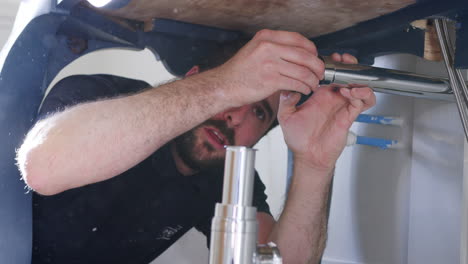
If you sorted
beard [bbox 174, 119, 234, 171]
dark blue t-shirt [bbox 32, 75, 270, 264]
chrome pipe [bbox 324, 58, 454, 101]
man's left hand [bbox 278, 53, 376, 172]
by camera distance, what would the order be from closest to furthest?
chrome pipe [bbox 324, 58, 454, 101] → man's left hand [bbox 278, 53, 376, 172] → dark blue t-shirt [bbox 32, 75, 270, 264] → beard [bbox 174, 119, 234, 171]

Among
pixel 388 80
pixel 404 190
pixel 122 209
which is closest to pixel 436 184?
pixel 404 190

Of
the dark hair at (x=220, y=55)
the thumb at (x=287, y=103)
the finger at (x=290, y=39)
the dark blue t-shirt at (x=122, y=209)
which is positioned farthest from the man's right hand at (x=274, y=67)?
the dark blue t-shirt at (x=122, y=209)

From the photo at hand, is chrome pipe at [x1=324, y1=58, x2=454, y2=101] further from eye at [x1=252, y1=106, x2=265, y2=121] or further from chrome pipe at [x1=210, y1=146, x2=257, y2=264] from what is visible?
eye at [x1=252, y1=106, x2=265, y2=121]

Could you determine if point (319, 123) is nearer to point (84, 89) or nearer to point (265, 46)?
point (265, 46)

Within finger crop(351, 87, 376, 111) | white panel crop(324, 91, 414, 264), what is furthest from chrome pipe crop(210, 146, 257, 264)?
white panel crop(324, 91, 414, 264)

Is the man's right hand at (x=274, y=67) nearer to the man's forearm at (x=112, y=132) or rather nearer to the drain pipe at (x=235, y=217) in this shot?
the man's forearm at (x=112, y=132)

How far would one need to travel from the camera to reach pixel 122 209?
1.10 metres

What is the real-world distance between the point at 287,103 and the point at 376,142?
8.9 inches

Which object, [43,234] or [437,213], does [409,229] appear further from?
[43,234]

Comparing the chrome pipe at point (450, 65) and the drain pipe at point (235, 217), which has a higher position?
the chrome pipe at point (450, 65)

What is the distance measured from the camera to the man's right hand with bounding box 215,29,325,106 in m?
0.62

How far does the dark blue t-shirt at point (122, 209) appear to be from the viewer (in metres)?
1.03

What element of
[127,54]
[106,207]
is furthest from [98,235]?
[127,54]

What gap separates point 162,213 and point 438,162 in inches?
21.6
